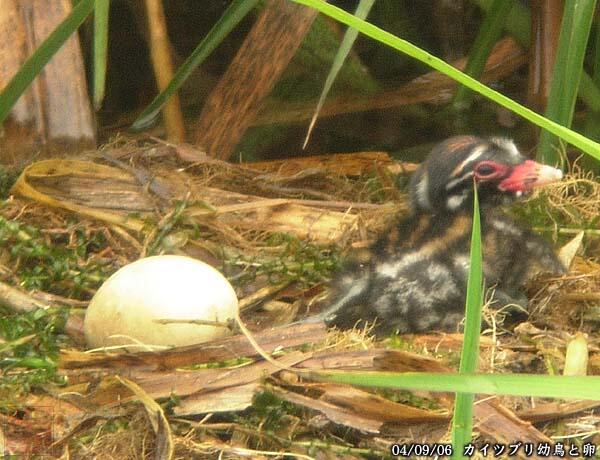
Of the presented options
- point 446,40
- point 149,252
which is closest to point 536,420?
point 149,252

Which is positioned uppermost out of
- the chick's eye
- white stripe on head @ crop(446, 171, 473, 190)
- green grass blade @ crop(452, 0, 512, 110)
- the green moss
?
green grass blade @ crop(452, 0, 512, 110)

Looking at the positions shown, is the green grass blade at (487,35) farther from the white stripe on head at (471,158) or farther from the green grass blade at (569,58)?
the white stripe on head at (471,158)

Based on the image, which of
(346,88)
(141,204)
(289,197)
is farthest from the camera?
(346,88)

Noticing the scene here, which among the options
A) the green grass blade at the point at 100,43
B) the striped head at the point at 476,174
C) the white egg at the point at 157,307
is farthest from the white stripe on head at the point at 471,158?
the green grass blade at the point at 100,43

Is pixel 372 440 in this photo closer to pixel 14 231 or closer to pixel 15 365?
pixel 15 365

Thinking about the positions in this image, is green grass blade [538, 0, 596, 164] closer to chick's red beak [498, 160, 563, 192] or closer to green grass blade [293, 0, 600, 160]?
chick's red beak [498, 160, 563, 192]

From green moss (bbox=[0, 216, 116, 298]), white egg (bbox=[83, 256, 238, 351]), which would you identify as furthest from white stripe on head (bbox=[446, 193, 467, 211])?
green moss (bbox=[0, 216, 116, 298])

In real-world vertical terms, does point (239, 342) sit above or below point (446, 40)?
below
